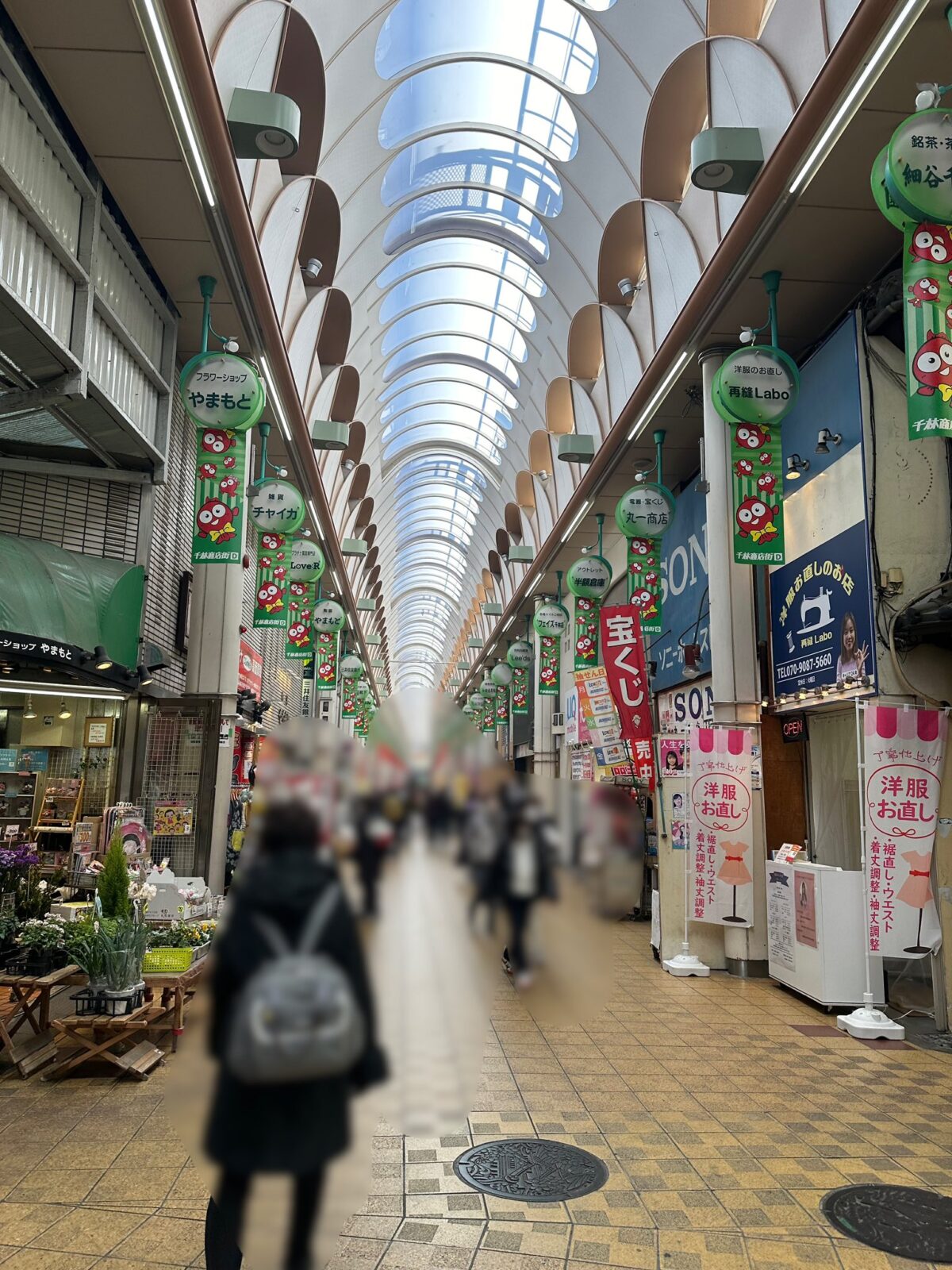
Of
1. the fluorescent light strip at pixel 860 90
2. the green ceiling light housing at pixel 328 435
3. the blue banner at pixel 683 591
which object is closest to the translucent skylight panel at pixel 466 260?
the green ceiling light housing at pixel 328 435

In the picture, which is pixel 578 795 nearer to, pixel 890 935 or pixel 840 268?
pixel 890 935

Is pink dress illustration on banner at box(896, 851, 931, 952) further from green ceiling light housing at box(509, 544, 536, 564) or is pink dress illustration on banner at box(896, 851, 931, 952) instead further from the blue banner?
green ceiling light housing at box(509, 544, 536, 564)

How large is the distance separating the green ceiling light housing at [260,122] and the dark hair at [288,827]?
23.0ft

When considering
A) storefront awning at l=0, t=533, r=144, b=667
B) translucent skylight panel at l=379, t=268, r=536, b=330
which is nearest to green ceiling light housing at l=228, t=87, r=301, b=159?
storefront awning at l=0, t=533, r=144, b=667

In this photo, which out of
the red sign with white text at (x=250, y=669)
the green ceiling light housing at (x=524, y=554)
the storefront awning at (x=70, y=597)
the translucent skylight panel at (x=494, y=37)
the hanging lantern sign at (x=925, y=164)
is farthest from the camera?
the green ceiling light housing at (x=524, y=554)

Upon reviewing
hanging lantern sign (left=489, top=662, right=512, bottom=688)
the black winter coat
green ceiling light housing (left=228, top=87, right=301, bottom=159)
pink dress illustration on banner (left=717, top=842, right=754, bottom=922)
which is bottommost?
pink dress illustration on banner (left=717, top=842, right=754, bottom=922)

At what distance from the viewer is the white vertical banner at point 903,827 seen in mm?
6965

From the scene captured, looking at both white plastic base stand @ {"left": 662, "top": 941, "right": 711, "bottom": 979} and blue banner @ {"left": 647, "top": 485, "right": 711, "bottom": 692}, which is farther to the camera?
blue banner @ {"left": 647, "top": 485, "right": 711, "bottom": 692}

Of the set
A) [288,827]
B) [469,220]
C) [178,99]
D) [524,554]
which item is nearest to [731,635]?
[178,99]

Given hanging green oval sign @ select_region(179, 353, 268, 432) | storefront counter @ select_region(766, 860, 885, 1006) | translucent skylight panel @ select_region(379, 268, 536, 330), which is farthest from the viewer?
translucent skylight panel @ select_region(379, 268, 536, 330)

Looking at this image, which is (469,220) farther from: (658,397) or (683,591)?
(683,591)

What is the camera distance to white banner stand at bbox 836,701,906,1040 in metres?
6.86

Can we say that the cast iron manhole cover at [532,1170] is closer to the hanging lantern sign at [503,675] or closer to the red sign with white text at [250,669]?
the red sign with white text at [250,669]

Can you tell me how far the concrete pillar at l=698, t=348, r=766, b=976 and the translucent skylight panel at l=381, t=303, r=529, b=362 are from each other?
9.38 metres
